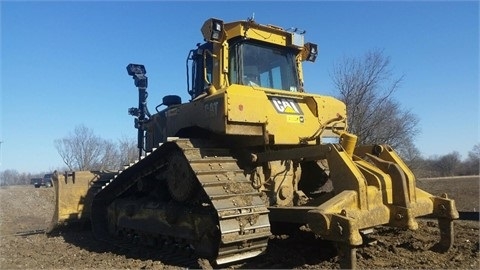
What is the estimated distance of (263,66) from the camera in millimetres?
7832

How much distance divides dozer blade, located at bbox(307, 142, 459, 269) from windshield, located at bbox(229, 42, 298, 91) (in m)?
2.23

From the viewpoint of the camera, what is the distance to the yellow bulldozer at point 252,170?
548 cm

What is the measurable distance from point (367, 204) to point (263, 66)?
3383 millimetres

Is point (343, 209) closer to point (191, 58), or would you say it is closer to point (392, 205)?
point (392, 205)

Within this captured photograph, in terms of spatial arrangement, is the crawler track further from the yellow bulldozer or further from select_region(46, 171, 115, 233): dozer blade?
select_region(46, 171, 115, 233): dozer blade

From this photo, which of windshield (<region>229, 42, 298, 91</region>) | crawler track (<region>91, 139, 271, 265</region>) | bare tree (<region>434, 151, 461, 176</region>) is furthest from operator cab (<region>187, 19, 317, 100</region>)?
bare tree (<region>434, 151, 461, 176</region>)

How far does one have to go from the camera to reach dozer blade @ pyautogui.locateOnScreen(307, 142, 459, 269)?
193 inches

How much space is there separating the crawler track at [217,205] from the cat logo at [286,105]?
40.3 inches

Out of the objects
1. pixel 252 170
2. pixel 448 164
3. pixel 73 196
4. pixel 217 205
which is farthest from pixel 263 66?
pixel 448 164

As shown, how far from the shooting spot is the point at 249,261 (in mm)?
6340

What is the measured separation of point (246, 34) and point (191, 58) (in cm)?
120

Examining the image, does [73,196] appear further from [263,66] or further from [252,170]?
[263,66]

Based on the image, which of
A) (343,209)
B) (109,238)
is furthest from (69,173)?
(343,209)

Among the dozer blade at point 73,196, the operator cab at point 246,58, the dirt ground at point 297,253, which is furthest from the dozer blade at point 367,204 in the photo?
the dozer blade at point 73,196
